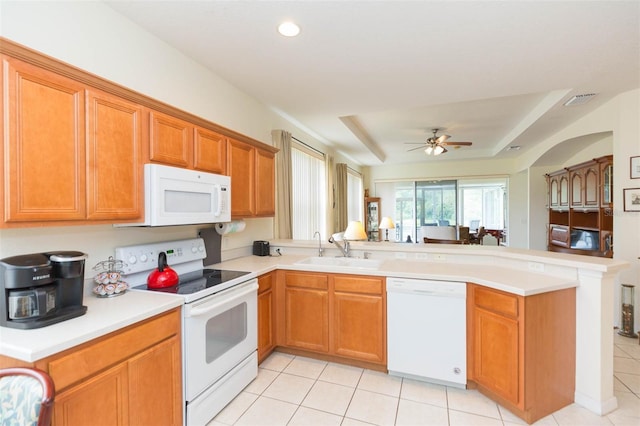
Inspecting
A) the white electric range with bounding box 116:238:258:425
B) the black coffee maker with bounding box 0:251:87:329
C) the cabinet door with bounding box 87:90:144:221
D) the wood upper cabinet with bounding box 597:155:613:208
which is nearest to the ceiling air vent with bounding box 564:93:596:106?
the wood upper cabinet with bounding box 597:155:613:208

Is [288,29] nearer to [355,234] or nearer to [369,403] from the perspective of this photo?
[355,234]

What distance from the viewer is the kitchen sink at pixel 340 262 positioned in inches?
113

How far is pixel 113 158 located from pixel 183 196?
468 millimetres

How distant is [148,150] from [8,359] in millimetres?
1161

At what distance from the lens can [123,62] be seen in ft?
6.34

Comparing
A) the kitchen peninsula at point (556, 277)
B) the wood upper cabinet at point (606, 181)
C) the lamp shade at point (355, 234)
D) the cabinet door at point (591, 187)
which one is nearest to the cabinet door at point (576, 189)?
the cabinet door at point (591, 187)

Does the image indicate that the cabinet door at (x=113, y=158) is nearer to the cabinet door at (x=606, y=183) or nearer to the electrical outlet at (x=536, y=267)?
the electrical outlet at (x=536, y=267)

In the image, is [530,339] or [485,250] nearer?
[530,339]

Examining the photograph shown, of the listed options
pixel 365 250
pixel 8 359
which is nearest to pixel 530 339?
pixel 365 250

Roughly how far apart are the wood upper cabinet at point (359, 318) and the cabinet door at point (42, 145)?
1881 mm

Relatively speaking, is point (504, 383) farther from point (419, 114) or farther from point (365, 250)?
point (419, 114)

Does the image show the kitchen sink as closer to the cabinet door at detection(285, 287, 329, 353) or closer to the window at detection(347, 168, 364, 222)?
the cabinet door at detection(285, 287, 329, 353)

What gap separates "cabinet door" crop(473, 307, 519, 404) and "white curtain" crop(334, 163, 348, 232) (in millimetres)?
3788

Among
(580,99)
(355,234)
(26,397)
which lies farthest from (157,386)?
(580,99)
